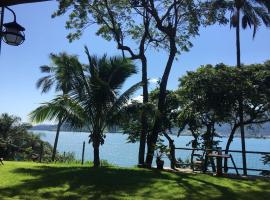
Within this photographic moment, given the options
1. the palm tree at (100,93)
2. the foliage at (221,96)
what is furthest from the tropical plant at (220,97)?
the palm tree at (100,93)

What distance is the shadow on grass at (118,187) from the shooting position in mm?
10688

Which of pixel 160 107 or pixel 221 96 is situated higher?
pixel 221 96

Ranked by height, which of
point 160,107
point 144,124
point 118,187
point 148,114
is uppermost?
point 160,107

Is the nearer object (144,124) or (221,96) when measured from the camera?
(144,124)

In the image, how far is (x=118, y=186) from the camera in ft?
39.3

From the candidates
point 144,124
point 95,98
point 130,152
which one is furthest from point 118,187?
point 130,152

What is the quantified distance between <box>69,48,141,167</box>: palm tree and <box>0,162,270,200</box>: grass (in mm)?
3746

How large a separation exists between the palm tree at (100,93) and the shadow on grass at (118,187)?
13.5ft

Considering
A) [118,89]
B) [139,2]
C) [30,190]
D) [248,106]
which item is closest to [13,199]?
[30,190]

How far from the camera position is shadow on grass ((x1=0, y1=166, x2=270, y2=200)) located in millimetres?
10688

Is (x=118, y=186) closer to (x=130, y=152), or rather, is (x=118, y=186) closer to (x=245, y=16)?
(x=245, y=16)

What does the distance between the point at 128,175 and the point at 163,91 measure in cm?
719

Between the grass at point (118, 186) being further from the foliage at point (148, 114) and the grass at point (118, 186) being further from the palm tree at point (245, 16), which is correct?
the palm tree at point (245, 16)

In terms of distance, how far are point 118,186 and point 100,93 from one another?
6.71m
